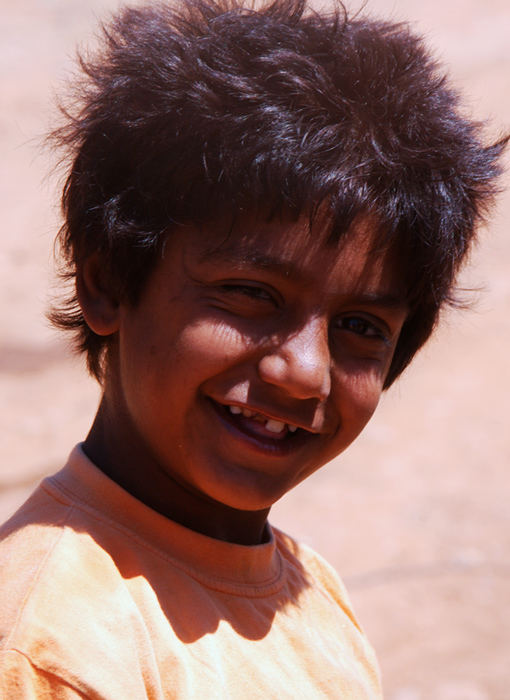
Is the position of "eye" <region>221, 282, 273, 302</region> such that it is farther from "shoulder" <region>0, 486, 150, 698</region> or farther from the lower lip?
"shoulder" <region>0, 486, 150, 698</region>

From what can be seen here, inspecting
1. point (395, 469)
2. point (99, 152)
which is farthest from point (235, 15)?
point (395, 469)

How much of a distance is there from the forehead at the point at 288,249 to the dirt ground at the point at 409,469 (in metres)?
0.54

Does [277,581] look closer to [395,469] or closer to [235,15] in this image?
[235,15]

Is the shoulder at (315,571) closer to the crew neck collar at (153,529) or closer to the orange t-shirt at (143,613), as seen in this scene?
the orange t-shirt at (143,613)

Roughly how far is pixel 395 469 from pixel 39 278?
3535 mm

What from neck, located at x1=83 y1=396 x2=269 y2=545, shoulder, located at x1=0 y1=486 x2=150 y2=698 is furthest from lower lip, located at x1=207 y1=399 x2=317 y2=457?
shoulder, located at x1=0 y1=486 x2=150 y2=698

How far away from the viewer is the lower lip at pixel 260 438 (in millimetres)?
1479

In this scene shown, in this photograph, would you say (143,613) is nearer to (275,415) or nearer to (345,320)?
(275,415)

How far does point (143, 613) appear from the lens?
4.55 feet

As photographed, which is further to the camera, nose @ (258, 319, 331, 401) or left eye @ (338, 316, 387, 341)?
left eye @ (338, 316, 387, 341)

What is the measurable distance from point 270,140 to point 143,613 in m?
0.66

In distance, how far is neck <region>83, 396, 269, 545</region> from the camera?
1560mm

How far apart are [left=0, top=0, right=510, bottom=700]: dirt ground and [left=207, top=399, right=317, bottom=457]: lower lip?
2.33ft

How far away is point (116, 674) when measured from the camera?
4.12 feet
